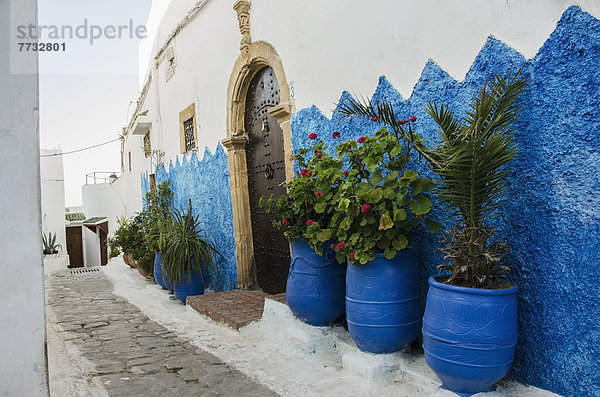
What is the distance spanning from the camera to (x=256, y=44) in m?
5.28

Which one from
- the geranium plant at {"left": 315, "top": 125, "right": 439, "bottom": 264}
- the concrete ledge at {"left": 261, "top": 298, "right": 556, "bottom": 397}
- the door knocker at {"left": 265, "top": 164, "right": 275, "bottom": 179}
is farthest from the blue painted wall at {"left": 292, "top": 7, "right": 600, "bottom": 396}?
the door knocker at {"left": 265, "top": 164, "right": 275, "bottom": 179}

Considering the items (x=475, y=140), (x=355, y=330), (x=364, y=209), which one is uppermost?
(x=475, y=140)

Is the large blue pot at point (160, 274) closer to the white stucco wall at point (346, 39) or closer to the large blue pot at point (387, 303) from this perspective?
the white stucco wall at point (346, 39)

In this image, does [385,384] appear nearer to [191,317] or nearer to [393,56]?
[393,56]

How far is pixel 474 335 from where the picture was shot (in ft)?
7.48

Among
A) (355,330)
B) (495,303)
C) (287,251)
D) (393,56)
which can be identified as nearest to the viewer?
(495,303)

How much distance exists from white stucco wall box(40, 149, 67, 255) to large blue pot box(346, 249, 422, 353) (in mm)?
22953

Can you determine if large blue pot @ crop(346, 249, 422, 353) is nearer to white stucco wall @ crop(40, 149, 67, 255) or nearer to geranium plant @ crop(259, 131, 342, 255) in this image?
geranium plant @ crop(259, 131, 342, 255)

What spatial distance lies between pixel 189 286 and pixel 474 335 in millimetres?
4448

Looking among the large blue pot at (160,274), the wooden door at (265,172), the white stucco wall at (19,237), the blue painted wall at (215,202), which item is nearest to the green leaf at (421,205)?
the white stucco wall at (19,237)

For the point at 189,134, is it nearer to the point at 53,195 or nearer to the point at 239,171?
the point at 239,171

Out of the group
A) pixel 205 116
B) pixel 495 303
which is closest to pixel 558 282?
pixel 495 303

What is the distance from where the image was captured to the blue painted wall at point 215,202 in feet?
20.7

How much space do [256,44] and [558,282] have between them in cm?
403
